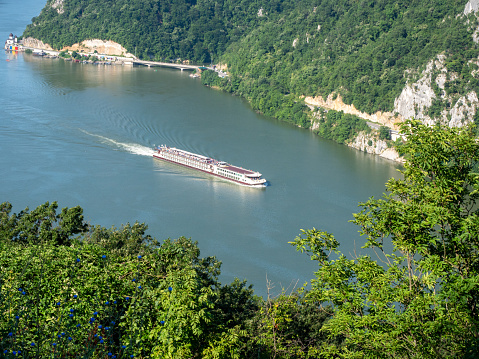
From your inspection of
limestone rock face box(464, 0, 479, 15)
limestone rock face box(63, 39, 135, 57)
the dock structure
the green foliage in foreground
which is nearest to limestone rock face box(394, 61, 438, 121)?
limestone rock face box(464, 0, 479, 15)

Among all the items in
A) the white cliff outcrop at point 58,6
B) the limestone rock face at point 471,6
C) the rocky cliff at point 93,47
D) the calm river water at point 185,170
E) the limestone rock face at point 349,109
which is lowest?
the calm river water at point 185,170

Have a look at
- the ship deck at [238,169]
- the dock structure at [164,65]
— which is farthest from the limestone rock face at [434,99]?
the dock structure at [164,65]

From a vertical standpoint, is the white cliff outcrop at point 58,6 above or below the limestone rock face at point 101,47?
above

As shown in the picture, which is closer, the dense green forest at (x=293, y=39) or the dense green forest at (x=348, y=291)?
the dense green forest at (x=348, y=291)

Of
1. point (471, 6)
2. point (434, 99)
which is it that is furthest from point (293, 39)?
point (434, 99)

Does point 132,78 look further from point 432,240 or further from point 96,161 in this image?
point 432,240

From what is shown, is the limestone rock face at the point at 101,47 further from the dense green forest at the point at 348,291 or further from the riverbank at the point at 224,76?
the dense green forest at the point at 348,291

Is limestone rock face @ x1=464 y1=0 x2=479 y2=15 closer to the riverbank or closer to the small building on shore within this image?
the riverbank
